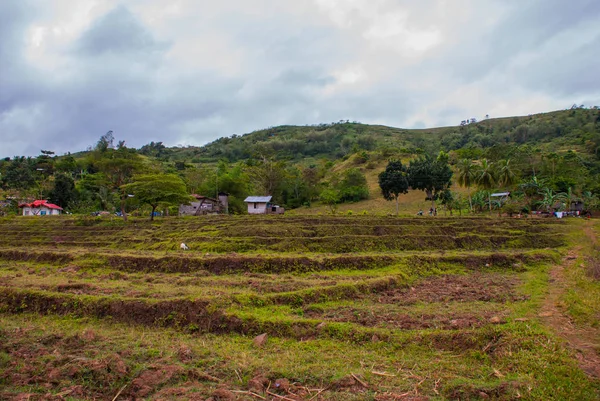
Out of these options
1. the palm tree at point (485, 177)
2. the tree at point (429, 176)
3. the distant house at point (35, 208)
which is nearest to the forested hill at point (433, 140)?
the palm tree at point (485, 177)

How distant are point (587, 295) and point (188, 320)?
12180 millimetres

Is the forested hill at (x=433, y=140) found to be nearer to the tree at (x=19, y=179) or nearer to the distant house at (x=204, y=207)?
the distant house at (x=204, y=207)

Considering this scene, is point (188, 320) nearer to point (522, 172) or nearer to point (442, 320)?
point (442, 320)

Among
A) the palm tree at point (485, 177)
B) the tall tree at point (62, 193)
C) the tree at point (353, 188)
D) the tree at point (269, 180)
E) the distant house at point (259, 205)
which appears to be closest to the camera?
the palm tree at point (485, 177)

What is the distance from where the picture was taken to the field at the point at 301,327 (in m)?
6.99

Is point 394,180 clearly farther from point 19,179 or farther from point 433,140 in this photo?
point 433,140

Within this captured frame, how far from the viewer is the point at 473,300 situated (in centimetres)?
1235

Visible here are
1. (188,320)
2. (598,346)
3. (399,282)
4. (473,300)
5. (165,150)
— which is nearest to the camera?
(598,346)

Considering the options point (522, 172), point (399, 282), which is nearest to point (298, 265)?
point (399, 282)

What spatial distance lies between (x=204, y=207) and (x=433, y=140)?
98038 millimetres

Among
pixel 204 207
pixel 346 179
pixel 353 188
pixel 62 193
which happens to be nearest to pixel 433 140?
pixel 346 179

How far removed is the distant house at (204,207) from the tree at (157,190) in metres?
10.5

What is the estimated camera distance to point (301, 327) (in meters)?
9.80

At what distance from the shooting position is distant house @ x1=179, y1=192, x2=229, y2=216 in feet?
→ 157
